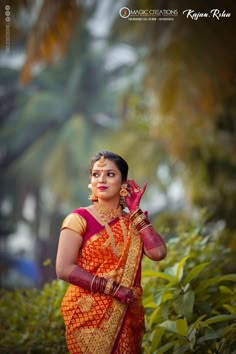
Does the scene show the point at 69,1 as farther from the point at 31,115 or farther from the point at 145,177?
the point at 31,115

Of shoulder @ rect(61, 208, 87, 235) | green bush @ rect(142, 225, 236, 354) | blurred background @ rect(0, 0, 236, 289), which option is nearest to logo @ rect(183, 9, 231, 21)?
blurred background @ rect(0, 0, 236, 289)

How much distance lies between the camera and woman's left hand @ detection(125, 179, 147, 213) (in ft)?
8.05

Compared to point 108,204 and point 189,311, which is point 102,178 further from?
point 189,311

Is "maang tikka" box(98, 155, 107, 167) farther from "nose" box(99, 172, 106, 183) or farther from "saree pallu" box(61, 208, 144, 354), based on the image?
"saree pallu" box(61, 208, 144, 354)

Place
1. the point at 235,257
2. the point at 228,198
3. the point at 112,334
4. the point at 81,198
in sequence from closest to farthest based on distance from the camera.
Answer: the point at 112,334
the point at 235,257
the point at 228,198
the point at 81,198

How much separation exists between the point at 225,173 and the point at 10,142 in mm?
6400

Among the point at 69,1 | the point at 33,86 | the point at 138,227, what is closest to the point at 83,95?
the point at 33,86

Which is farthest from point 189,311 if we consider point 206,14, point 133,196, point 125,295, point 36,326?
point 206,14

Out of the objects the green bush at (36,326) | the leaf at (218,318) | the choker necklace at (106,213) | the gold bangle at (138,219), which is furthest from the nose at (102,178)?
the green bush at (36,326)

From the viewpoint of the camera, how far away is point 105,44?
11.6 metres

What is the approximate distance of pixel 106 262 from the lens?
239 cm

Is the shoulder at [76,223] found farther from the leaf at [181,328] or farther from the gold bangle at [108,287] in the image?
the leaf at [181,328]

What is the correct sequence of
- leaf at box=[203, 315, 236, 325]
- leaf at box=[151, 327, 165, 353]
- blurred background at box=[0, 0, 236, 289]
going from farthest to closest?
blurred background at box=[0, 0, 236, 289] < leaf at box=[151, 327, 165, 353] < leaf at box=[203, 315, 236, 325]

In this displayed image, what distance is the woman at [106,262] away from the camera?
2.32 meters
